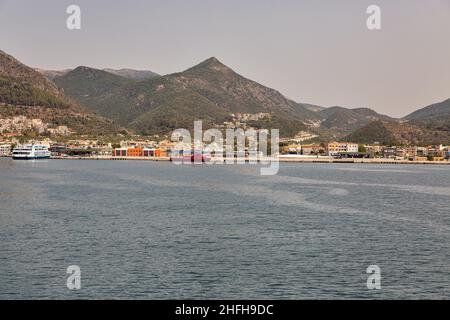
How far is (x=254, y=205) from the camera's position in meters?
52.7

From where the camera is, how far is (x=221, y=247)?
3097 centimetres

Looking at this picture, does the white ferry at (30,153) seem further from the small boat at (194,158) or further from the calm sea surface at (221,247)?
the calm sea surface at (221,247)

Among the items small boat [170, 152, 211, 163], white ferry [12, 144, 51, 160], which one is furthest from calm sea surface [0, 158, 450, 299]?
white ferry [12, 144, 51, 160]

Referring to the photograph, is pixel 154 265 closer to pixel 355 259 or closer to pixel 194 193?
pixel 355 259

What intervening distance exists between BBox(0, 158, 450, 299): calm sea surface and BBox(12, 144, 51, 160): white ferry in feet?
432

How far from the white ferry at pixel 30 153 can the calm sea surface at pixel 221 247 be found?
132 m

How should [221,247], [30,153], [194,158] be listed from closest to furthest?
[221,247] → [194,158] → [30,153]

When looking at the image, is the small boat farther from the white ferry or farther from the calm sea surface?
the calm sea surface

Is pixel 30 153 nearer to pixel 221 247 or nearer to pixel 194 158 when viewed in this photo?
pixel 194 158

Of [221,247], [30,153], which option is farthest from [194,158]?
[221,247]

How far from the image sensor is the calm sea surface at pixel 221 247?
2308 centimetres

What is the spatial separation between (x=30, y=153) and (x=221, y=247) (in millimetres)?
162748
